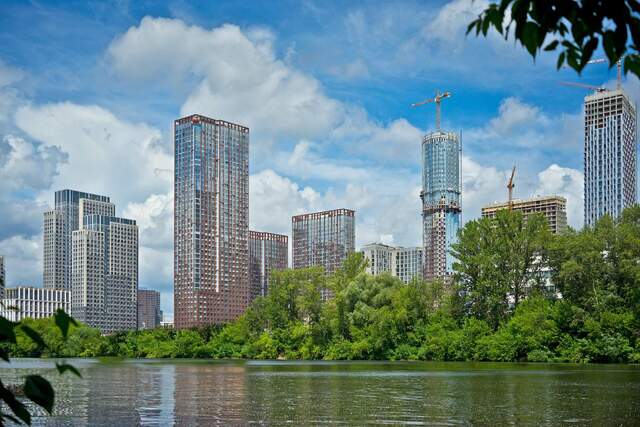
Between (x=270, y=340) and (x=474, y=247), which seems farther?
(x=270, y=340)

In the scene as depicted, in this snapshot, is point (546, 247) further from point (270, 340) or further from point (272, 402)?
point (272, 402)

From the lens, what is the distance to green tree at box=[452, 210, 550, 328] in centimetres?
9844

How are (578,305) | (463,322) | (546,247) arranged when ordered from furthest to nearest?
1. (463,322)
2. (546,247)
3. (578,305)

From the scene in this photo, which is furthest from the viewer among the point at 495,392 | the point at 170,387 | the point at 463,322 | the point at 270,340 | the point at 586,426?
the point at 270,340

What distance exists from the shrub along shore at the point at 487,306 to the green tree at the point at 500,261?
13 cm

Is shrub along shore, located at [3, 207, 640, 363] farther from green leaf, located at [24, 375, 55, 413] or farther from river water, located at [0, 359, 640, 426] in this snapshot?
green leaf, located at [24, 375, 55, 413]

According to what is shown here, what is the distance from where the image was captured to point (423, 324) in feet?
351

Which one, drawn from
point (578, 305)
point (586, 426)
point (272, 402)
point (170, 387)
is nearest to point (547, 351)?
point (578, 305)

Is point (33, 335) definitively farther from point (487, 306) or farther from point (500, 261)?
point (487, 306)

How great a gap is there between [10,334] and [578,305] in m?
89.9

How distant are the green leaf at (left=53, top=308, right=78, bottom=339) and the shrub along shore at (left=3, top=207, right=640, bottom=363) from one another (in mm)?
78656

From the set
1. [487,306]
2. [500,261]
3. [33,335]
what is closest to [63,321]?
[33,335]

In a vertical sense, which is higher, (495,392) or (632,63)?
(632,63)

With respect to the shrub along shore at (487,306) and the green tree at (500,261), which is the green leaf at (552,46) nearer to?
the shrub along shore at (487,306)
